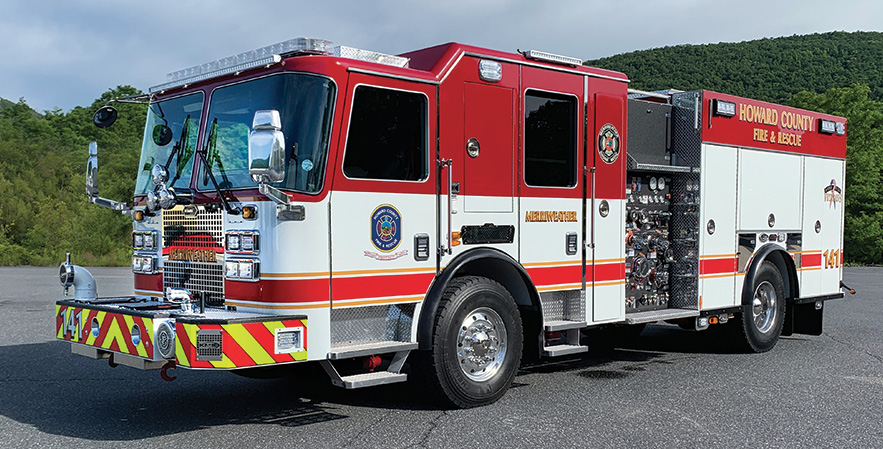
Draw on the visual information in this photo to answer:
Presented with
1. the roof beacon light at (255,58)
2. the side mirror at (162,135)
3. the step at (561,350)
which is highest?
the roof beacon light at (255,58)

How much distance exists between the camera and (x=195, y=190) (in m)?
5.75

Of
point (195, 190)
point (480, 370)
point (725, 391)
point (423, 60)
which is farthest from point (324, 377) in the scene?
point (725, 391)

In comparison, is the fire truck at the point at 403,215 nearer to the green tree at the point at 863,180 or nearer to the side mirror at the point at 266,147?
the side mirror at the point at 266,147

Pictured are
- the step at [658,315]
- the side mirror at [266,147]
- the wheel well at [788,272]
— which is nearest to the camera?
the side mirror at [266,147]

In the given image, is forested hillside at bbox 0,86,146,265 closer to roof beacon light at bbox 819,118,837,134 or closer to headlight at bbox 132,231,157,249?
headlight at bbox 132,231,157,249

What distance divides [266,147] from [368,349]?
1627 millimetres

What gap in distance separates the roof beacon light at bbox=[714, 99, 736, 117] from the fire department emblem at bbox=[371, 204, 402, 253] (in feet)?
13.8

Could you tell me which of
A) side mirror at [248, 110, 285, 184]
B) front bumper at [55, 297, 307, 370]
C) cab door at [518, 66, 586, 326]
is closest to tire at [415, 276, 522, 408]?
cab door at [518, 66, 586, 326]

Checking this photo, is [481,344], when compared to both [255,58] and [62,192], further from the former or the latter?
[62,192]

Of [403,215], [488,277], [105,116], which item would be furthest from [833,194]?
[105,116]

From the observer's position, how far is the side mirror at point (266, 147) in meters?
4.54

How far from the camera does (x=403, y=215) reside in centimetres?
568

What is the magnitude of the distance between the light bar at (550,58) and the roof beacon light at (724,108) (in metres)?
2.01

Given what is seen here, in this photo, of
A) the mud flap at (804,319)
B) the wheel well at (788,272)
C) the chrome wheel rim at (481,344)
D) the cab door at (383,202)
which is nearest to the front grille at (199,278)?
the cab door at (383,202)
